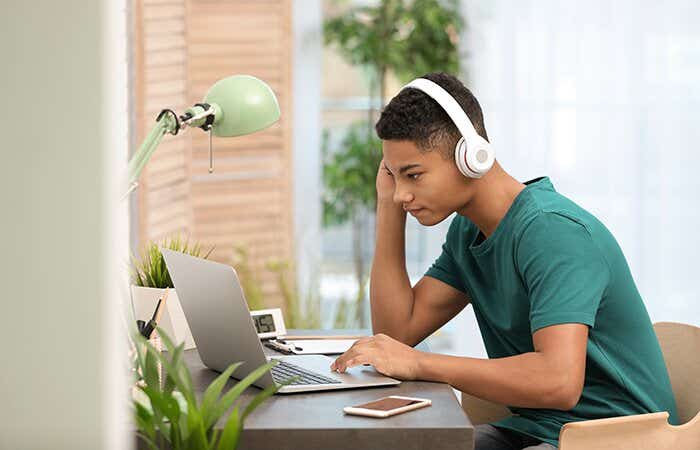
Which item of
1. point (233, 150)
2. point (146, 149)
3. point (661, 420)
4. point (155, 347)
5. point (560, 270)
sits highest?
point (146, 149)

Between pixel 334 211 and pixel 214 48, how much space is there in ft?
3.29

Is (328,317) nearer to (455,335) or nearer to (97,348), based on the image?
(455,335)

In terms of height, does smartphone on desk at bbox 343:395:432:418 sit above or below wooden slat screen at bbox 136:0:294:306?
below

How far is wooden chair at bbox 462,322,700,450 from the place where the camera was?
5.49ft

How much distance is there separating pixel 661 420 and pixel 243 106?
3.03 feet

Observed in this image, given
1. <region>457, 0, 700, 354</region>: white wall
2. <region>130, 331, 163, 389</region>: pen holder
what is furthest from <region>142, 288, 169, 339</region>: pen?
<region>457, 0, 700, 354</region>: white wall

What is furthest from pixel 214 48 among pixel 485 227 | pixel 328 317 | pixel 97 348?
pixel 97 348

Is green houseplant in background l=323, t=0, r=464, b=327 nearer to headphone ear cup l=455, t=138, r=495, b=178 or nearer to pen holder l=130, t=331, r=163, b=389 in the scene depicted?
headphone ear cup l=455, t=138, r=495, b=178

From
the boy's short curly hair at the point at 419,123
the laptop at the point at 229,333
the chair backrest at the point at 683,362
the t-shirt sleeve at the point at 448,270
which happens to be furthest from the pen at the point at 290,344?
the chair backrest at the point at 683,362

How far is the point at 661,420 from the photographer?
1733mm

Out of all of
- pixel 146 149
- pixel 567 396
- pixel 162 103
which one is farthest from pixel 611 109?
pixel 146 149

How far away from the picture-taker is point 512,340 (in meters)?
2.00

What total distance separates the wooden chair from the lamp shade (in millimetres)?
735

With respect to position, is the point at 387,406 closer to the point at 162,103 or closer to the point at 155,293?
the point at 155,293
